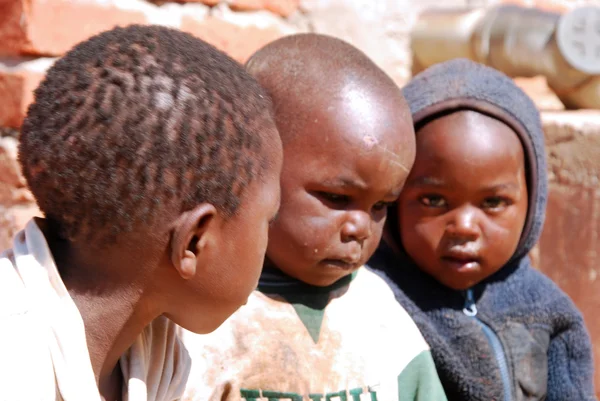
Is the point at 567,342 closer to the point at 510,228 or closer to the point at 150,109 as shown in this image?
the point at 510,228

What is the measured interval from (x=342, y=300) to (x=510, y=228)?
0.56m

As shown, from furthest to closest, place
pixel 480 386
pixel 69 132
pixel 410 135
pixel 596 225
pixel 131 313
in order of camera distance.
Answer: pixel 596 225
pixel 480 386
pixel 410 135
pixel 131 313
pixel 69 132

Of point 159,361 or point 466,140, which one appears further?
point 466,140

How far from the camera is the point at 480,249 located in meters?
2.26

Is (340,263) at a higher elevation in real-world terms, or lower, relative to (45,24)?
lower

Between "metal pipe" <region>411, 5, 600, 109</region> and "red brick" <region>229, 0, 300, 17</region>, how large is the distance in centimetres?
113

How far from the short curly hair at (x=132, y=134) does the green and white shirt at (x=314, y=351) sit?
2.04ft

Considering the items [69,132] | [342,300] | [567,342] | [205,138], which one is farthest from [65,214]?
[567,342]

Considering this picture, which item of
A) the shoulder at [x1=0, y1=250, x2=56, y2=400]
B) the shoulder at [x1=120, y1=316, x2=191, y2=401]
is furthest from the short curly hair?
the shoulder at [x1=120, y1=316, x2=191, y2=401]

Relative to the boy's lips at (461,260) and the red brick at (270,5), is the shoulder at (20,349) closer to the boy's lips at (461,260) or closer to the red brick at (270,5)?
the boy's lips at (461,260)

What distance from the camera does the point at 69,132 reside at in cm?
130

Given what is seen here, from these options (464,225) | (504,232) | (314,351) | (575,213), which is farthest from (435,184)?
(575,213)

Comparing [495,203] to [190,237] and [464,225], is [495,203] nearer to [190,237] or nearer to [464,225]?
[464,225]

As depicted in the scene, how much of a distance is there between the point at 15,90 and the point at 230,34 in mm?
847
